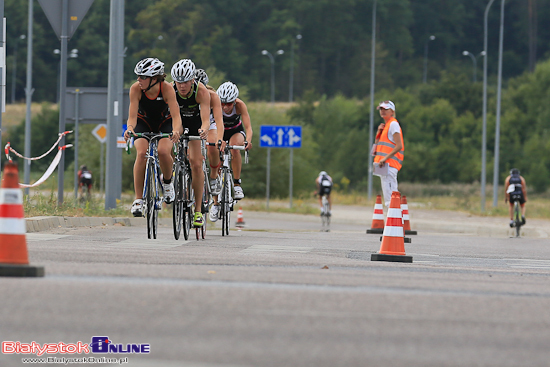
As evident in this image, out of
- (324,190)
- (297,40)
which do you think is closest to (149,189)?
(324,190)

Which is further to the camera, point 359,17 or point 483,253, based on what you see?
point 359,17

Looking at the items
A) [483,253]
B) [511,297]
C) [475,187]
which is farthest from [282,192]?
[511,297]

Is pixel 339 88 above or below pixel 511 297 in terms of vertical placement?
above

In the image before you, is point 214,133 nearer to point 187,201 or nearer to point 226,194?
point 226,194

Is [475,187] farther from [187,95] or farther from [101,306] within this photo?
[101,306]

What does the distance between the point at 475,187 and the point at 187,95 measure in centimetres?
5516

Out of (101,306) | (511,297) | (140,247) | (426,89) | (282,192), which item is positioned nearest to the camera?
(101,306)

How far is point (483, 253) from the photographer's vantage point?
13.3 m

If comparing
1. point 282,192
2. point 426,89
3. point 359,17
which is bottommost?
point 282,192

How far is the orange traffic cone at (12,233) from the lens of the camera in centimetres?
673

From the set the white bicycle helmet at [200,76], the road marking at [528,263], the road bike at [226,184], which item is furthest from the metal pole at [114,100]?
the road marking at [528,263]

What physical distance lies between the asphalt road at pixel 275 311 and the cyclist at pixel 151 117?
1978 millimetres

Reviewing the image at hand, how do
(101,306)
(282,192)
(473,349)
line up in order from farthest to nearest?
(282,192) < (101,306) < (473,349)

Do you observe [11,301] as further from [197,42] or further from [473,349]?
[197,42]
